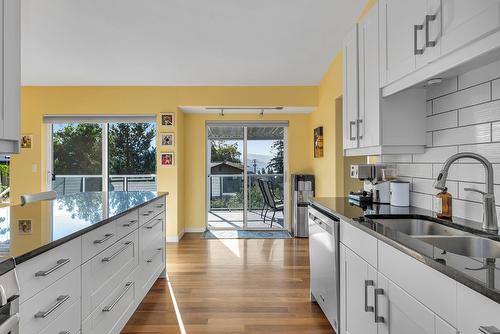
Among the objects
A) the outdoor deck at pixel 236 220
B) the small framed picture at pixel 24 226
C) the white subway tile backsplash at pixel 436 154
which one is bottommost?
the outdoor deck at pixel 236 220

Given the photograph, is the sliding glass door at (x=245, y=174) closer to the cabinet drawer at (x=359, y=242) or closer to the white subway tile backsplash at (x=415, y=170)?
the white subway tile backsplash at (x=415, y=170)

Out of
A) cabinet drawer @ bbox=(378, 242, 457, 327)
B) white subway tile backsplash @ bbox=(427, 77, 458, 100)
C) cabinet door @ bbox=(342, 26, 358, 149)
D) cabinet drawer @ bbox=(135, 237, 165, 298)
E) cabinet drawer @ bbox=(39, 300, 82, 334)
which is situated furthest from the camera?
cabinet drawer @ bbox=(135, 237, 165, 298)

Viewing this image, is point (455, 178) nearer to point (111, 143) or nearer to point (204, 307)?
point (204, 307)

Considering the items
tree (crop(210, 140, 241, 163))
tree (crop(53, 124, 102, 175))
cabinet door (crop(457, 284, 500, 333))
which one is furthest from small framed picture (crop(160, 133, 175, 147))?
cabinet door (crop(457, 284, 500, 333))

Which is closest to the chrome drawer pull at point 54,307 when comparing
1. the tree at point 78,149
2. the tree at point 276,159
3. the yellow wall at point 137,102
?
the yellow wall at point 137,102

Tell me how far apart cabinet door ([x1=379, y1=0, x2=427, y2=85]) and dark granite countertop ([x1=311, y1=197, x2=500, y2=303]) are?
2.60ft

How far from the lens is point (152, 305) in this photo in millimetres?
2727

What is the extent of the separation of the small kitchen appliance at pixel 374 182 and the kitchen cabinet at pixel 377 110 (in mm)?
200

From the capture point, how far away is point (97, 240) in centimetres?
171

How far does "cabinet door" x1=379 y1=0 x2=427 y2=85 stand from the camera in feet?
5.11

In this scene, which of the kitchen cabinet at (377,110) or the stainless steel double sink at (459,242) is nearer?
the stainless steel double sink at (459,242)

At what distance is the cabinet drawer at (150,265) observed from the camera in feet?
8.33

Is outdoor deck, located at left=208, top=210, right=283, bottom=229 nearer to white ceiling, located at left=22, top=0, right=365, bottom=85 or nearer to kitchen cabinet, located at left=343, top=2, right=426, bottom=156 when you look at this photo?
white ceiling, located at left=22, top=0, right=365, bottom=85

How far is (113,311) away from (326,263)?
4.65 ft
